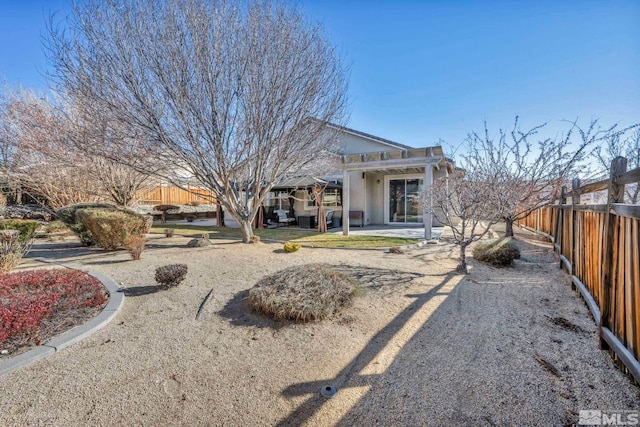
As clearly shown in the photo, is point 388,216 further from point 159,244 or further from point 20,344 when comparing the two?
point 20,344

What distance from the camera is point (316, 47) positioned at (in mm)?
8898

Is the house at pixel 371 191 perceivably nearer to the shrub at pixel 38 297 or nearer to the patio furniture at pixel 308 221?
the patio furniture at pixel 308 221

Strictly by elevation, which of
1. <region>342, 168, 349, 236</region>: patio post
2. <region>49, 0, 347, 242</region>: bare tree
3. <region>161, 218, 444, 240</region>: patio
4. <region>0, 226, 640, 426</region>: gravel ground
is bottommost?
<region>0, 226, 640, 426</region>: gravel ground

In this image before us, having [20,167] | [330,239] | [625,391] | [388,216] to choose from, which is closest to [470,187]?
[625,391]

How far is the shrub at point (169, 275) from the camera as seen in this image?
5277mm

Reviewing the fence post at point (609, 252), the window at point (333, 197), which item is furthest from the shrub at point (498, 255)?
the window at point (333, 197)

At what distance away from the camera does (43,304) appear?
3.90 metres

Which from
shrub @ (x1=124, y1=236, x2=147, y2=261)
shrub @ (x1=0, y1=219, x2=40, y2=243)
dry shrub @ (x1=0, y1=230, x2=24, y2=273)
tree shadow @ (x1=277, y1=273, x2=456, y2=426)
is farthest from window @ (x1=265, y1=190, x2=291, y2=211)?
tree shadow @ (x1=277, y1=273, x2=456, y2=426)

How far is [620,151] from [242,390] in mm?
16560

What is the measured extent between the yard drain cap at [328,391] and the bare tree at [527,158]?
8766mm

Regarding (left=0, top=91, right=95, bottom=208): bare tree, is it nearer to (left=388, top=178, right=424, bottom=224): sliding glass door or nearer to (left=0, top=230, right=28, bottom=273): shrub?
(left=0, top=230, right=28, bottom=273): shrub

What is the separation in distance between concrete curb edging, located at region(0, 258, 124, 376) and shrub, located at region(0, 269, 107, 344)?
0.67 feet

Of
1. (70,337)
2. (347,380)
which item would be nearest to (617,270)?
(347,380)
